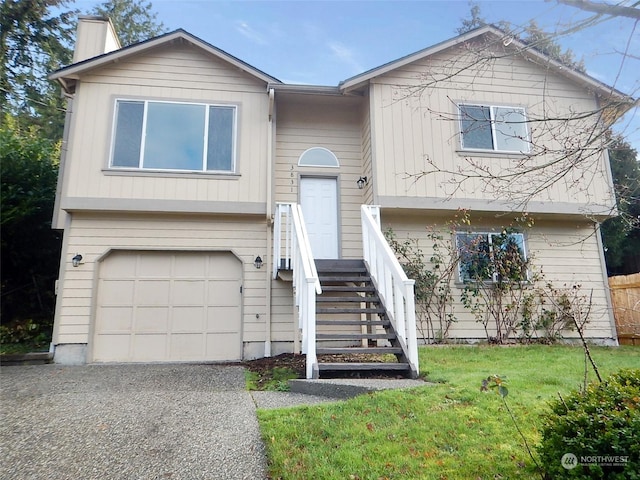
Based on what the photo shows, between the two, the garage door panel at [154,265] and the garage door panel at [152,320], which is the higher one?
the garage door panel at [154,265]

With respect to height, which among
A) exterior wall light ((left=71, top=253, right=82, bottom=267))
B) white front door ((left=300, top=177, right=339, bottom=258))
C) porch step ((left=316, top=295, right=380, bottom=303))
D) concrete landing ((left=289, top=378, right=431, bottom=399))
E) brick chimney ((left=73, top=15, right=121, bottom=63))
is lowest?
concrete landing ((left=289, top=378, right=431, bottom=399))

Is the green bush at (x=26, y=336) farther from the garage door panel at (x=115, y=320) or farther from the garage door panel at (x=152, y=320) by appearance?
the garage door panel at (x=152, y=320)

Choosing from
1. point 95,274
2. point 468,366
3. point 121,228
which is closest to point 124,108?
point 121,228

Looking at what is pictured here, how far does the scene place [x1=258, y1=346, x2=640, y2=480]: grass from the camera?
106 inches

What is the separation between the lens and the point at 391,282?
20.2 feet

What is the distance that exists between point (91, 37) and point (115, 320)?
6.00 meters

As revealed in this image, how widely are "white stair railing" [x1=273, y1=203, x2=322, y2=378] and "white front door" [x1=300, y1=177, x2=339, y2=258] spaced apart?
637mm

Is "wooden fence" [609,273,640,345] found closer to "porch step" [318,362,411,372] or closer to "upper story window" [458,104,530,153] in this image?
"upper story window" [458,104,530,153]

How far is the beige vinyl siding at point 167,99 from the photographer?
7770mm

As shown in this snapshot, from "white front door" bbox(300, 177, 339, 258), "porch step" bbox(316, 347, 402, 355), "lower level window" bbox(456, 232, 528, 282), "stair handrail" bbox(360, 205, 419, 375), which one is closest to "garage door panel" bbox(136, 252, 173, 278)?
"white front door" bbox(300, 177, 339, 258)

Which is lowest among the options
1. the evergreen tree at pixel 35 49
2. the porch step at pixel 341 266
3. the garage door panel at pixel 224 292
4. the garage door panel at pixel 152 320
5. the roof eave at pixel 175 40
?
the garage door panel at pixel 152 320

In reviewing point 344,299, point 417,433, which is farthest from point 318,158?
point 417,433

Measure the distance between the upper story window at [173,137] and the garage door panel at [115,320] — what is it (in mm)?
2635

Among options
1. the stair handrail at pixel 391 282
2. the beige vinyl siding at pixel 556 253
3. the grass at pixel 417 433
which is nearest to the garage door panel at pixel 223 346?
the stair handrail at pixel 391 282
